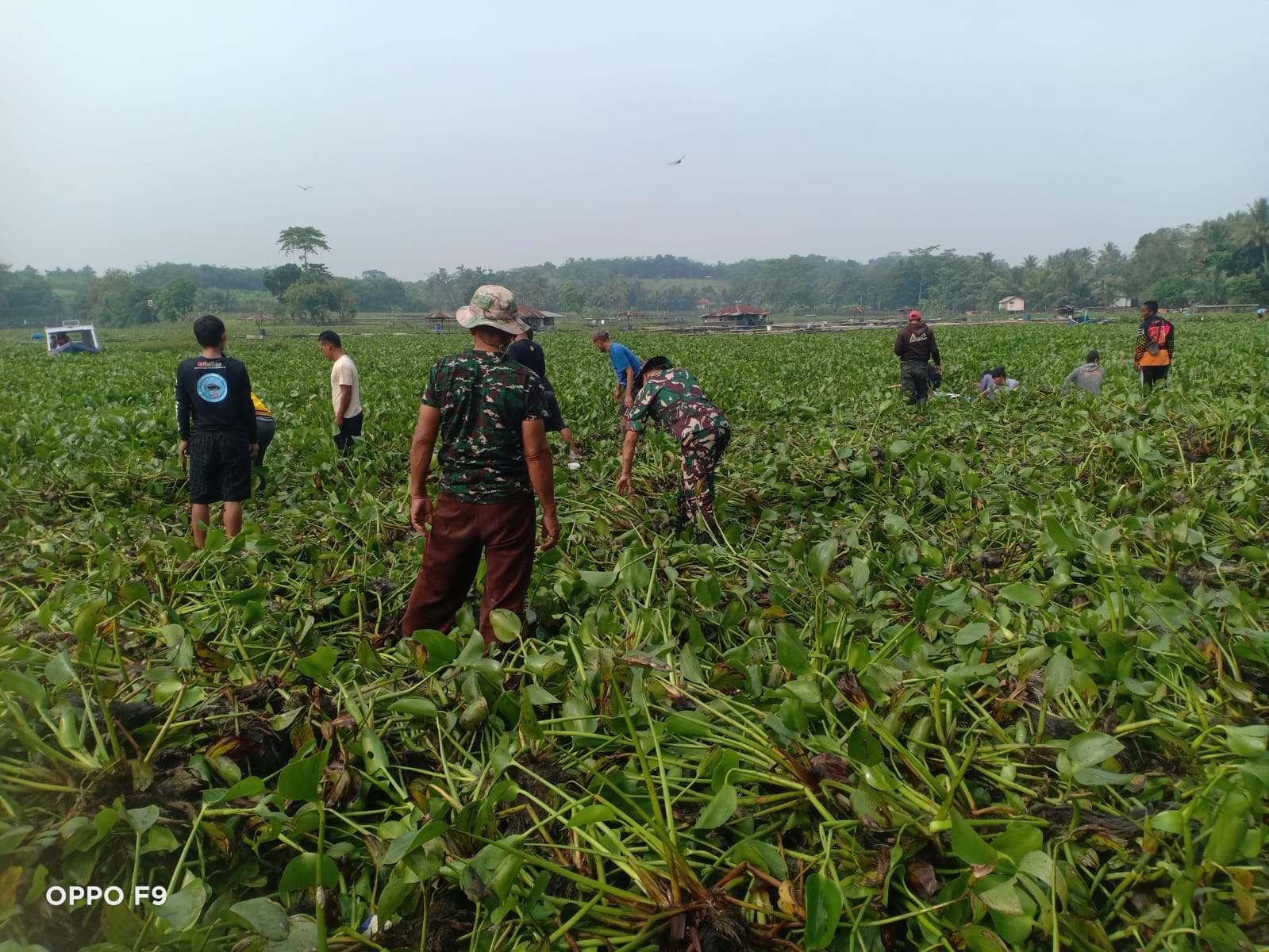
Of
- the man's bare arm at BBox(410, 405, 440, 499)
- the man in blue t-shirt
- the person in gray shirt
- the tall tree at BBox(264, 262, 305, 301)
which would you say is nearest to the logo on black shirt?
the man's bare arm at BBox(410, 405, 440, 499)

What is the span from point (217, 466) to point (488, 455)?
238 centimetres

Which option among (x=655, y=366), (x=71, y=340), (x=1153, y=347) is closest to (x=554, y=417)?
(x=655, y=366)

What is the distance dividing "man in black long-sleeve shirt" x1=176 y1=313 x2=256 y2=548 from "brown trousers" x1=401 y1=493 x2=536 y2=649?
78.0 inches

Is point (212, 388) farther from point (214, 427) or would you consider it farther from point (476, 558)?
point (476, 558)

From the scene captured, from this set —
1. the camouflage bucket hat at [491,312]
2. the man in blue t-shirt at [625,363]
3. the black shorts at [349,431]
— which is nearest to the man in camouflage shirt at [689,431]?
the camouflage bucket hat at [491,312]

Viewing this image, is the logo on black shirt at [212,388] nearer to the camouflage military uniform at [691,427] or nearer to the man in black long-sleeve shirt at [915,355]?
the camouflage military uniform at [691,427]

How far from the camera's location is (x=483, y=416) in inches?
108

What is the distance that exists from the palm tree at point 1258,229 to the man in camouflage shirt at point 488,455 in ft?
254

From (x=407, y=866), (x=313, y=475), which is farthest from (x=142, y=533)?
(x=407, y=866)

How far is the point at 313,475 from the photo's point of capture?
550 centimetres

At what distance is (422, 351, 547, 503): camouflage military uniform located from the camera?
8.95ft

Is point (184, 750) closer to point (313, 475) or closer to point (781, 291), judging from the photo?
point (313, 475)

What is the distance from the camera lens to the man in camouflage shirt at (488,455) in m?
2.74

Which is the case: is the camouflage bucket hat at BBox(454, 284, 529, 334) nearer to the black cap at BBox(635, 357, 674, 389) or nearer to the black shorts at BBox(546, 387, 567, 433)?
the black shorts at BBox(546, 387, 567, 433)
